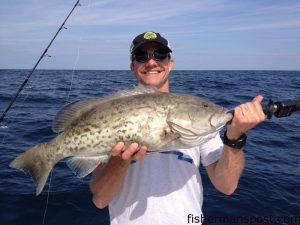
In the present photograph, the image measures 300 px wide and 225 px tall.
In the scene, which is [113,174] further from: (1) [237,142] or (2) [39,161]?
(1) [237,142]

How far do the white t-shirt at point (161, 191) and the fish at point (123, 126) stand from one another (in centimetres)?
39

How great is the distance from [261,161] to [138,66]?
6.41 m

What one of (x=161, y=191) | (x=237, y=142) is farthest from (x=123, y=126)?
(x=237, y=142)

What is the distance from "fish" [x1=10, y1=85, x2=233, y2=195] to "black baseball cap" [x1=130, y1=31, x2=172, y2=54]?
29.8 inches

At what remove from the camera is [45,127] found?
1142cm

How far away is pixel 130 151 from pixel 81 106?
2.56ft

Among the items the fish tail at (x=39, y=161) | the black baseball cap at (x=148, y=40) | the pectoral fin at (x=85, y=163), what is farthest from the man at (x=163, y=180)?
the black baseball cap at (x=148, y=40)

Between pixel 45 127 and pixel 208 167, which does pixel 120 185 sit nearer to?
pixel 208 167

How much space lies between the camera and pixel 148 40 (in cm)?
363

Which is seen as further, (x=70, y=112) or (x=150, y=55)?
(x=150, y=55)

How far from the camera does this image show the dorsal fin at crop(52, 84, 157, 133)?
3.10m

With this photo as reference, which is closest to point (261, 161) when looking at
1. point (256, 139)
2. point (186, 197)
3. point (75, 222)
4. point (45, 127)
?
point (256, 139)

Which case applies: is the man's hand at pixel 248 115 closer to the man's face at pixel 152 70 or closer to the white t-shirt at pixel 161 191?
the white t-shirt at pixel 161 191

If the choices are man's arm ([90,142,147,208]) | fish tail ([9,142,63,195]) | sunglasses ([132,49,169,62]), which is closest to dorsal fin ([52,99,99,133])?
fish tail ([9,142,63,195])
